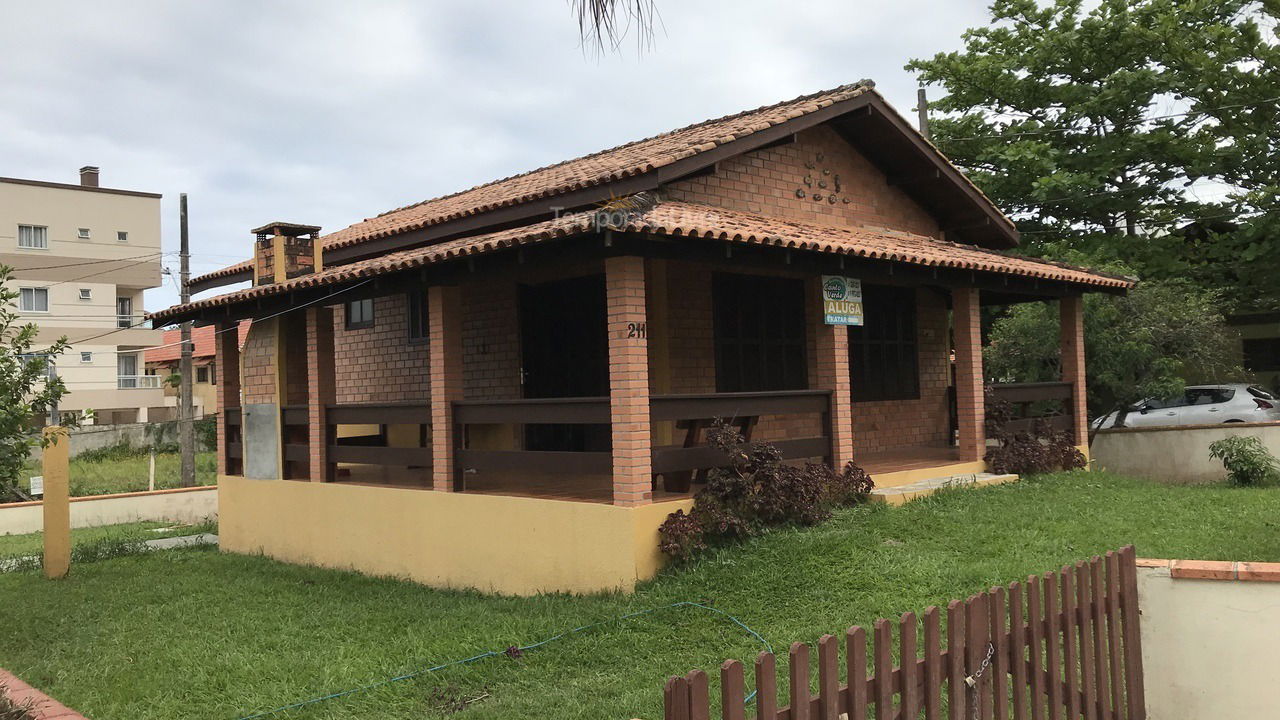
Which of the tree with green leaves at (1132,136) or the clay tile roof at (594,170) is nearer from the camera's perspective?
the clay tile roof at (594,170)

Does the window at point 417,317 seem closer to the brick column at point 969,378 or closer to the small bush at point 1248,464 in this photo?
the brick column at point 969,378

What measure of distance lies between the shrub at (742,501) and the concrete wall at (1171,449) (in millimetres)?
7756

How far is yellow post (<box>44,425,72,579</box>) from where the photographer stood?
463 inches

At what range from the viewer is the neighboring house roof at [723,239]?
25.7ft

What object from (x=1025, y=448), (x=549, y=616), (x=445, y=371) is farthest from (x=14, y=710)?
(x=1025, y=448)

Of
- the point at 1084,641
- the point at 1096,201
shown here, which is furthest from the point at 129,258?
the point at 1084,641

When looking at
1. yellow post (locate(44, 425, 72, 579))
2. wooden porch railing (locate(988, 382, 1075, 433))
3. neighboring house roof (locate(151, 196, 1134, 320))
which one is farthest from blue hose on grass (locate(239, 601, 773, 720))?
yellow post (locate(44, 425, 72, 579))

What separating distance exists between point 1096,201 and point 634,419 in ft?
54.7

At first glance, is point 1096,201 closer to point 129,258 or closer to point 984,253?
point 984,253

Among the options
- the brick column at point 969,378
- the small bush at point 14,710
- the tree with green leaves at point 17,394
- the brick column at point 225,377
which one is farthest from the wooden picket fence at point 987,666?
the brick column at point 225,377

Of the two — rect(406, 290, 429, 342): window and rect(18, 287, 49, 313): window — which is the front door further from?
rect(18, 287, 49, 313): window

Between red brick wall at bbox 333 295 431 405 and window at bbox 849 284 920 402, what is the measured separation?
565cm

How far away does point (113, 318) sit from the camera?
40969 mm

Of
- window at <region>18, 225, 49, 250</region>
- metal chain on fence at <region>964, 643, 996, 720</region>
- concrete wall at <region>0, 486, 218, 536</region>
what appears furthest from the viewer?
window at <region>18, 225, 49, 250</region>
